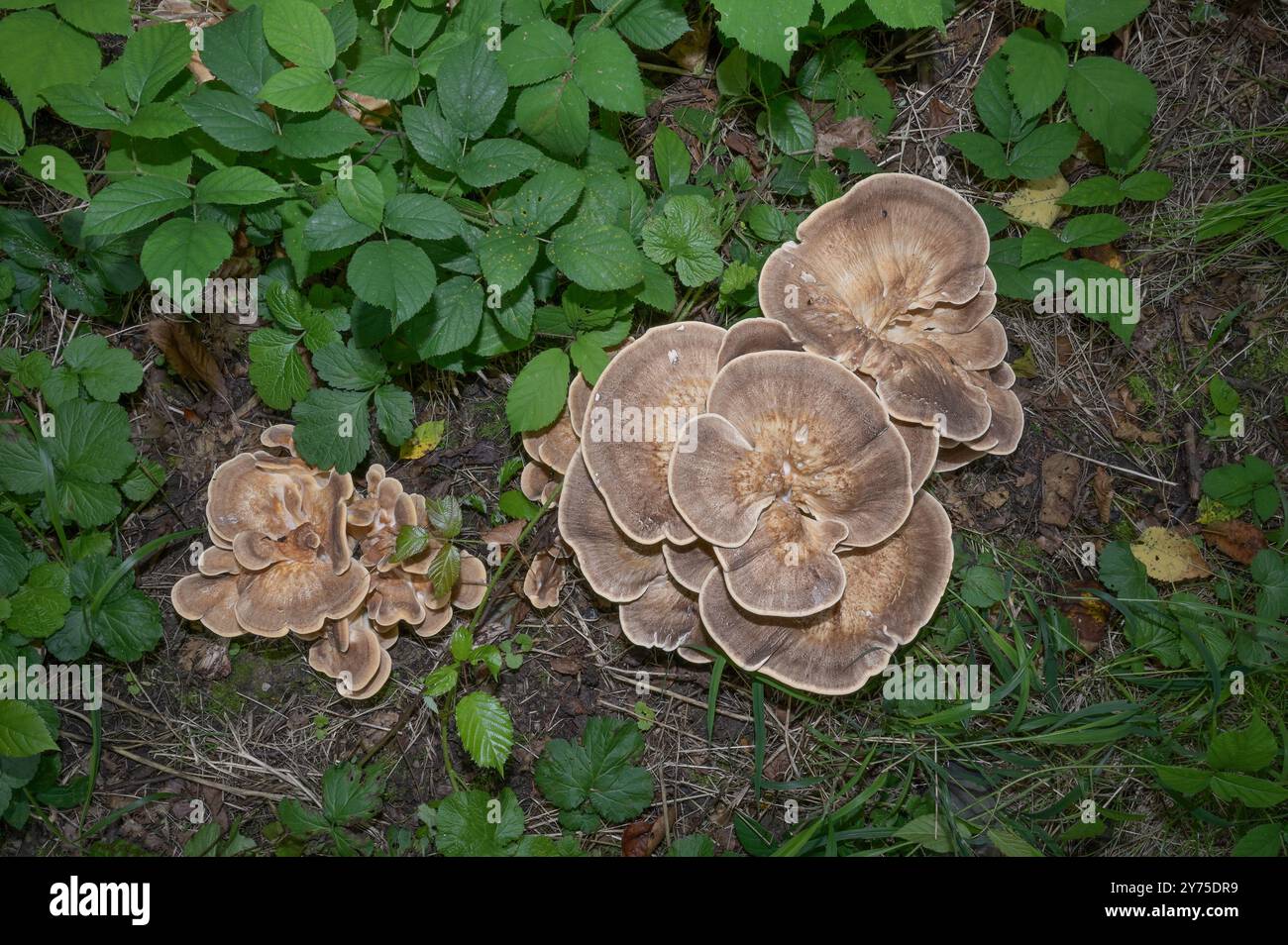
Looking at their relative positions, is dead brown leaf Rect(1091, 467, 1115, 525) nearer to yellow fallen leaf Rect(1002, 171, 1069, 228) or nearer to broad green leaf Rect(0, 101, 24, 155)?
yellow fallen leaf Rect(1002, 171, 1069, 228)

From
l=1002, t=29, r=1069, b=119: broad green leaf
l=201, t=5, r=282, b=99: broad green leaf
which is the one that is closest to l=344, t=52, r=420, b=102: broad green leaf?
l=201, t=5, r=282, b=99: broad green leaf

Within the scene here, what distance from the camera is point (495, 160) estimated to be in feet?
12.9

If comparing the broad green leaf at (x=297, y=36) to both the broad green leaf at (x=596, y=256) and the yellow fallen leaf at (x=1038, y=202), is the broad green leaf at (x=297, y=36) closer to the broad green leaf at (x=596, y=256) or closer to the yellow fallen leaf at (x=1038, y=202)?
the broad green leaf at (x=596, y=256)

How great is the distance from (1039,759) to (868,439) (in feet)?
7.87

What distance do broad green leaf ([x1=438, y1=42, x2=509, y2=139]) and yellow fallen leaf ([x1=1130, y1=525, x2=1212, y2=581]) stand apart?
456 centimetres

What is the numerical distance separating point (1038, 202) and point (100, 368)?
576cm

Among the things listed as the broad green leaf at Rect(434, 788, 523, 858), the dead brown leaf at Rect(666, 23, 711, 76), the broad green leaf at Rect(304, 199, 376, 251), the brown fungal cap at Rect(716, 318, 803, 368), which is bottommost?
the broad green leaf at Rect(434, 788, 523, 858)

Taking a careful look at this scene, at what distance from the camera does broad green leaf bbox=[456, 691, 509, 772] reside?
168 inches

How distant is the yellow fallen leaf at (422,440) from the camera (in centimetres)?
512

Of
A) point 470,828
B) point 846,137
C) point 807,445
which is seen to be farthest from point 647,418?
point 470,828

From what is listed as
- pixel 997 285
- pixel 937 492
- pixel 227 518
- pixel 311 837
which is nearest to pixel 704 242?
pixel 997 285

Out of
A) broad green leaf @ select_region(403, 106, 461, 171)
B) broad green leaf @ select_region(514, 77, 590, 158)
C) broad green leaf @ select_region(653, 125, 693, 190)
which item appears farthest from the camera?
broad green leaf @ select_region(653, 125, 693, 190)

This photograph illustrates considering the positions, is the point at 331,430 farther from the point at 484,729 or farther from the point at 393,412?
the point at 484,729

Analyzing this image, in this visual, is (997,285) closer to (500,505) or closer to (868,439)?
(868,439)
